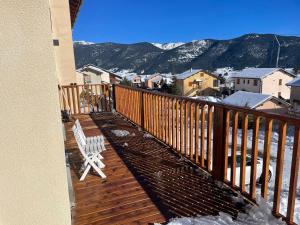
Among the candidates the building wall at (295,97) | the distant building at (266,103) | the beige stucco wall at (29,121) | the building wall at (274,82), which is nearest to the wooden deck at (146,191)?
the beige stucco wall at (29,121)

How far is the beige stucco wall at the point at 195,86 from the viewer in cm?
4916

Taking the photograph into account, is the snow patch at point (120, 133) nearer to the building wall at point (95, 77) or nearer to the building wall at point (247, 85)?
the building wall at point (95, 77)

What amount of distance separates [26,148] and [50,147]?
0.46 feet

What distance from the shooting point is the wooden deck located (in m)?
2.63

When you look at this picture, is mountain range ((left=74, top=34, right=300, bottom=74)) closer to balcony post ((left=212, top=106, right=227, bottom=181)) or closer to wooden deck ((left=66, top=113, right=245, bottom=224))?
wooden deck ((left=66, top=113, right=245, bottom=224))

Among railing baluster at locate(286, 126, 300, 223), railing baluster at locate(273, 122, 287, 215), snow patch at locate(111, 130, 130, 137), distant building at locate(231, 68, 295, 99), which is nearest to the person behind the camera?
railing baluster at locate(286, 126, 300, 223)

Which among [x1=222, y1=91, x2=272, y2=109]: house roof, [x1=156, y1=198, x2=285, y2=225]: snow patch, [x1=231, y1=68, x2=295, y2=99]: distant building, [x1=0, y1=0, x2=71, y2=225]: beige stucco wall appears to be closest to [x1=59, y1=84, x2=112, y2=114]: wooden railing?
[x1=156, y1=198, x2=285, y2=225]: snow patch

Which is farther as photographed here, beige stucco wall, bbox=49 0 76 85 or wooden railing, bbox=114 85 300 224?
→ beige stucco wall, bbox=49 0 76 85

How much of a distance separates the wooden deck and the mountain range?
88.2 metres

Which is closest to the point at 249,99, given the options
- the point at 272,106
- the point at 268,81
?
the point at 272,106

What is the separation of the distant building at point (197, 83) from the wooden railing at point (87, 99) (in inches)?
1628

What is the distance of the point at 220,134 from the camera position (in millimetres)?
3061

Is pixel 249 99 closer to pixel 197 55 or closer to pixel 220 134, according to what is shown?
pixel 220 134

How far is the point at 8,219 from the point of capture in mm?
1578
